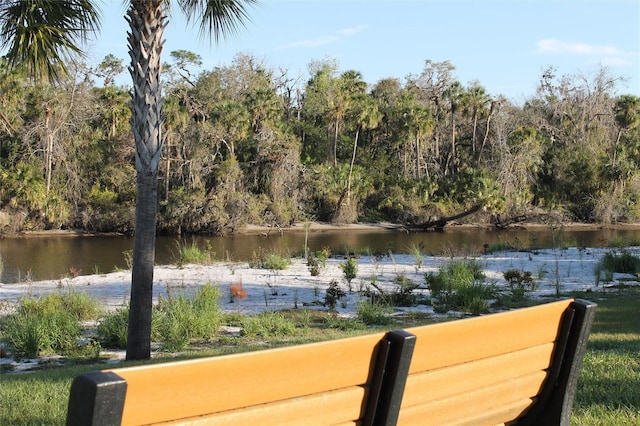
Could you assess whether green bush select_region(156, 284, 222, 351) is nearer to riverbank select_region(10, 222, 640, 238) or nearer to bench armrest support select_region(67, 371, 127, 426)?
bench armrest support select_region(67, 371, 127, 426)

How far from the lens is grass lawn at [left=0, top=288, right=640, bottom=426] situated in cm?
489

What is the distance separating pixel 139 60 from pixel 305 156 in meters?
42.2

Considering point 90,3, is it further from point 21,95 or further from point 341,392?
point 21,95

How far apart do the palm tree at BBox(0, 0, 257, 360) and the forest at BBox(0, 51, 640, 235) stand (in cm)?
2961

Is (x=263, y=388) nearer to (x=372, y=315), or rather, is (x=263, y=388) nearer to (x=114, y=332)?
(x=114, y=332)

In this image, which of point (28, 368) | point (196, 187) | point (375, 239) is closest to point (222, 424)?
point (28, 368)

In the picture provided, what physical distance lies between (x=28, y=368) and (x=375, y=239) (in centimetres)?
3124

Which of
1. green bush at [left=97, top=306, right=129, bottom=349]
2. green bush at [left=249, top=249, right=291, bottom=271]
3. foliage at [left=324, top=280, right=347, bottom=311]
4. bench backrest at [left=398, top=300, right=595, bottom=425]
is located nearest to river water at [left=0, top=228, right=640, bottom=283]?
green bush at [left=249, top=249, right=291, bottom=271]

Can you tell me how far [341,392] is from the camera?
2697 millimetres

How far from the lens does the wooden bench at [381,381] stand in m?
2.13

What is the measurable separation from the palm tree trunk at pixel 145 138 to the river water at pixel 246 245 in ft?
42.3

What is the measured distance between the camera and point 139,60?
8734 millimetres

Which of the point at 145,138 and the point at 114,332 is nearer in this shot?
the point at 145,138

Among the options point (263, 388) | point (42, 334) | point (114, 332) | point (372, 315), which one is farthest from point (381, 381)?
point (372, 315)
